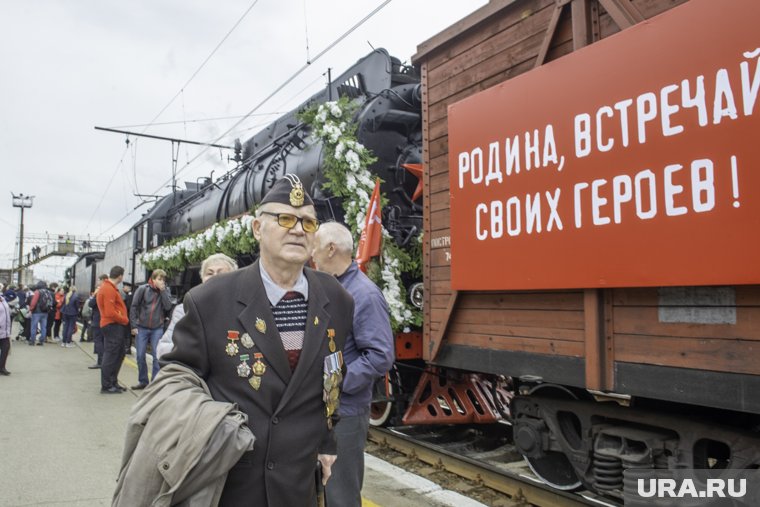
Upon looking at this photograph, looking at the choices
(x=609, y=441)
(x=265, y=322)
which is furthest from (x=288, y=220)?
(x=609, y=441)

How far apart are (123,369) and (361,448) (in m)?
8.60

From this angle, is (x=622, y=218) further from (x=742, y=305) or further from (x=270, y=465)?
(x=270, y=465)

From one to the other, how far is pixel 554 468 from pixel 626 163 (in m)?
2.33

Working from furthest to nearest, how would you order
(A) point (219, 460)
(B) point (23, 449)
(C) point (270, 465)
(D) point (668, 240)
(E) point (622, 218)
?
(B) point (23, 449), (E) point (622, 218), (D) point (668, 240), (C) point (270, 465), (A) point (219, 460)

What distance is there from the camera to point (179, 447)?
1515 millimetres

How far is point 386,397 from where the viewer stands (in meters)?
5.21

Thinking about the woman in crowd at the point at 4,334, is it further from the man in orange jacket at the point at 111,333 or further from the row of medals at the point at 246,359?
the row of medals at the point at 246,359

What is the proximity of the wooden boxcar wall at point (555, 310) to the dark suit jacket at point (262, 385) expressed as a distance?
186cm

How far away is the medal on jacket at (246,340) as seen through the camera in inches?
70.1

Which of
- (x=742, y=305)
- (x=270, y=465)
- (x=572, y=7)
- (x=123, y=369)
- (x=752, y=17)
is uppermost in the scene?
(x=572, y=7)

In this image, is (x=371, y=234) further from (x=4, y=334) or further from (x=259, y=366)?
(x=4, y=334)

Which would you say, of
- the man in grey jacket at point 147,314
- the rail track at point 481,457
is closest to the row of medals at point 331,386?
Result: the rail track at point 481,457

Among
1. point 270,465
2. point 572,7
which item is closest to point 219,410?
point 270,465

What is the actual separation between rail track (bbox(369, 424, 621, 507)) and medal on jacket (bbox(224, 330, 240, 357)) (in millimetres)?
2927
